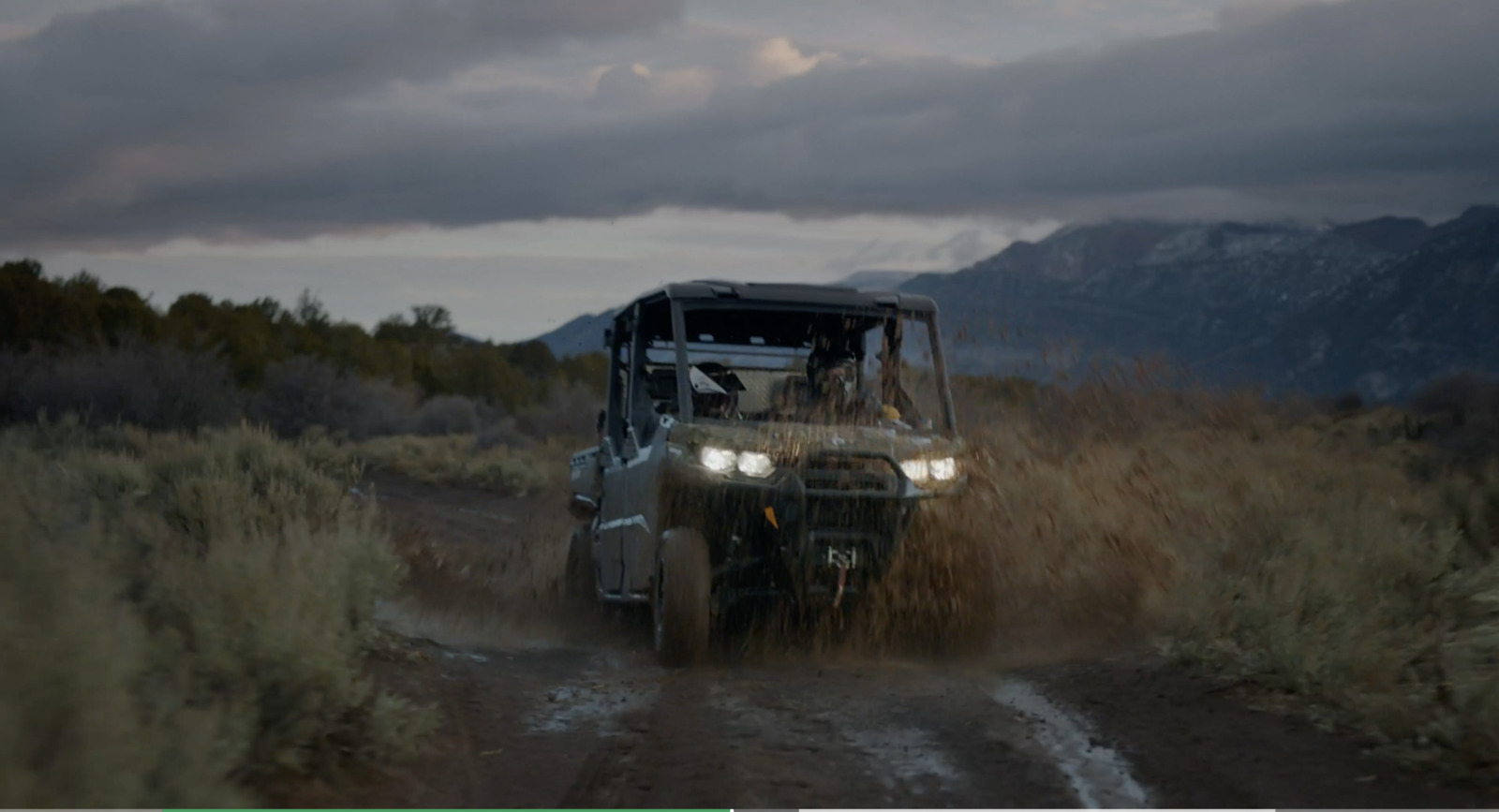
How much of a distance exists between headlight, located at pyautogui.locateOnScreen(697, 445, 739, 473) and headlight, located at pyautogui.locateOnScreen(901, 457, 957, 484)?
1.12m

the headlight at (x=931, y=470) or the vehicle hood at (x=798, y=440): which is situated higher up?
the vehicle hood at (x=798, y=440)

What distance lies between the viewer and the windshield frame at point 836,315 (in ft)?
32.6

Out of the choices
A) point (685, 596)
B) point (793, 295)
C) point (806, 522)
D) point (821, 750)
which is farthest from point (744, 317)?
point (821, 750)

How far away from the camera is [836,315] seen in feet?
35.2

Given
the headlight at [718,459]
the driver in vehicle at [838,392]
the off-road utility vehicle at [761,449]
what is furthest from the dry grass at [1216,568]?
the headlight at [718,459]

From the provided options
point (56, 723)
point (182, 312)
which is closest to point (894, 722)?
point (56, 723)

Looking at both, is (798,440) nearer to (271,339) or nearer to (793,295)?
(793,295)

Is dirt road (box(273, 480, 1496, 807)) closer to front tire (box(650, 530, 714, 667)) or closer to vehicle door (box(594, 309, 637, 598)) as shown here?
front tire (box(650, 530, 714, 667))

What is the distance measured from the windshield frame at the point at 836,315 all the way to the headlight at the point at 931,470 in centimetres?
76

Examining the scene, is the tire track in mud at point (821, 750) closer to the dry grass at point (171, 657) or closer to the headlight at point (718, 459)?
the dry grass at point (171, 657)

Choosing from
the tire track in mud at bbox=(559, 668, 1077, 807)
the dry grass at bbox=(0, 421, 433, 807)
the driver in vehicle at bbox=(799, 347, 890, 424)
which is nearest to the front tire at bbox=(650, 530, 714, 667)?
the tire track in mud at bbox=(559, 668, 1077, 807)

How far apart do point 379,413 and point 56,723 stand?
49.0 m

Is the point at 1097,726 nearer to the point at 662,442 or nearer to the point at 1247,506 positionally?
the point at 662,442

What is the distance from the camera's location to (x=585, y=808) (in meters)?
5.75
